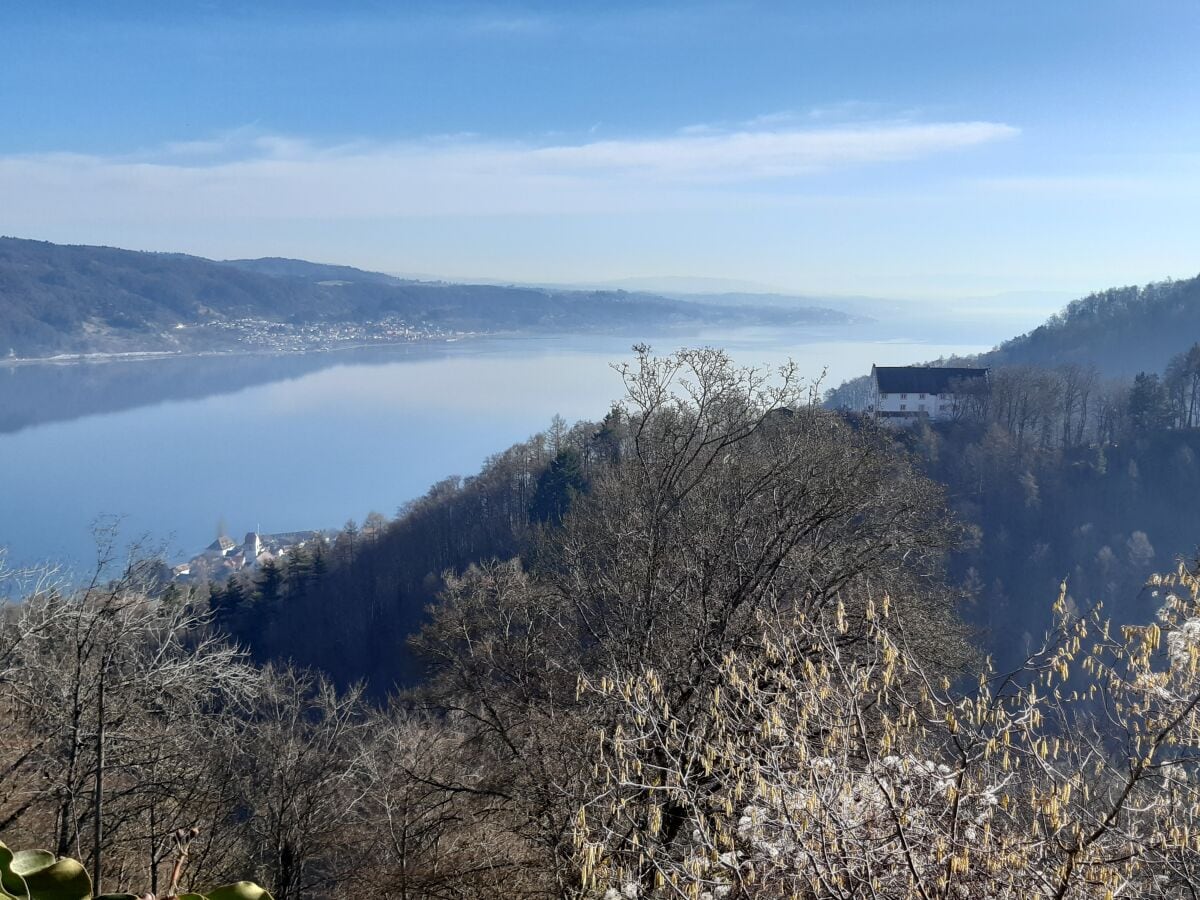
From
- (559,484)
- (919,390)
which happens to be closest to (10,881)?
(559,484)

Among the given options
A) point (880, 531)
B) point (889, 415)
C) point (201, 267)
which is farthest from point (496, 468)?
point (201, 267)

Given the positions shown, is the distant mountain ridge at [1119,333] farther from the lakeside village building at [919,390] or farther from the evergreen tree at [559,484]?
the evergreen tree at [559,484]

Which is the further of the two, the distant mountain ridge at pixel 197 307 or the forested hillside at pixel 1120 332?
the distant mountain ridge at pixel 197 307

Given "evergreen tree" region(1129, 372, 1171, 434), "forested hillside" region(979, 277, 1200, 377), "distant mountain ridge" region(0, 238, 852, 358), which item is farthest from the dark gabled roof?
"distant mountain ridge" region(0, 238, 852, 358)

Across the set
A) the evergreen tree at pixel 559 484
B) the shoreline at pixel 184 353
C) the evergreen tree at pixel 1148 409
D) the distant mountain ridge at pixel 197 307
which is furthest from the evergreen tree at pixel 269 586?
the shoreline at pixel 184 353

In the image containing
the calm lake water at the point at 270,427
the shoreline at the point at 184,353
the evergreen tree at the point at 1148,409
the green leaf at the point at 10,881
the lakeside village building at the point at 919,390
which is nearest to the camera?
the green leaf at the point at 10,881

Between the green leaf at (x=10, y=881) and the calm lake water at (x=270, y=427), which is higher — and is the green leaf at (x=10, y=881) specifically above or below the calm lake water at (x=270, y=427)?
above

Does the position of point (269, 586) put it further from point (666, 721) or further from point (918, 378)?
point (666, 721)
